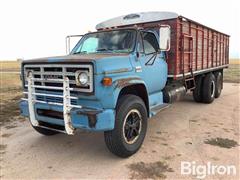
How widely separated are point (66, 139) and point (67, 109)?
1.63 metres

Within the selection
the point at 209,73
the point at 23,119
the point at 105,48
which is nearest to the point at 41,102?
the point at 105,48

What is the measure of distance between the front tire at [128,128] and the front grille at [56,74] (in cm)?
72

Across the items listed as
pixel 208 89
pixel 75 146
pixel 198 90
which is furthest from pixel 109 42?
pixel 208 89

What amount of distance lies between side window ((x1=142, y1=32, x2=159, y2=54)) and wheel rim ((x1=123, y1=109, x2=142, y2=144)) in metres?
1.43

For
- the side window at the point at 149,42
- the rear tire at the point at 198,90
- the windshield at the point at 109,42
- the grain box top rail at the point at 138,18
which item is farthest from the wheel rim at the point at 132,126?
the rear tire at the point at 198,90

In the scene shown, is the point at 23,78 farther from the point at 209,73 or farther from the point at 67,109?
the point at 209,73

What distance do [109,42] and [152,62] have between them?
0.98 meters

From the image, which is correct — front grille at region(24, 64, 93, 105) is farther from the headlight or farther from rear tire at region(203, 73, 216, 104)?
rear tire at region(203, 73, 216, 104)

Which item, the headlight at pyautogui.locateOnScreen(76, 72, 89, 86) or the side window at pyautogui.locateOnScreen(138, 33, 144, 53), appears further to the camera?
the side window at pyautogui.locateOnScreen(138, 33, 144, 53)

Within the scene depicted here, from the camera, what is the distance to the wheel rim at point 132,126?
464 centimetres

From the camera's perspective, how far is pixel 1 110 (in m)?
8.34

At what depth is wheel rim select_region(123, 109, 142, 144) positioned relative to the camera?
15.2ft

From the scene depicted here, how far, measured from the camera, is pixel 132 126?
15.6 ft

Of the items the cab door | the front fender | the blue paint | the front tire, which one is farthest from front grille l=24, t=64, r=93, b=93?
the cab door
